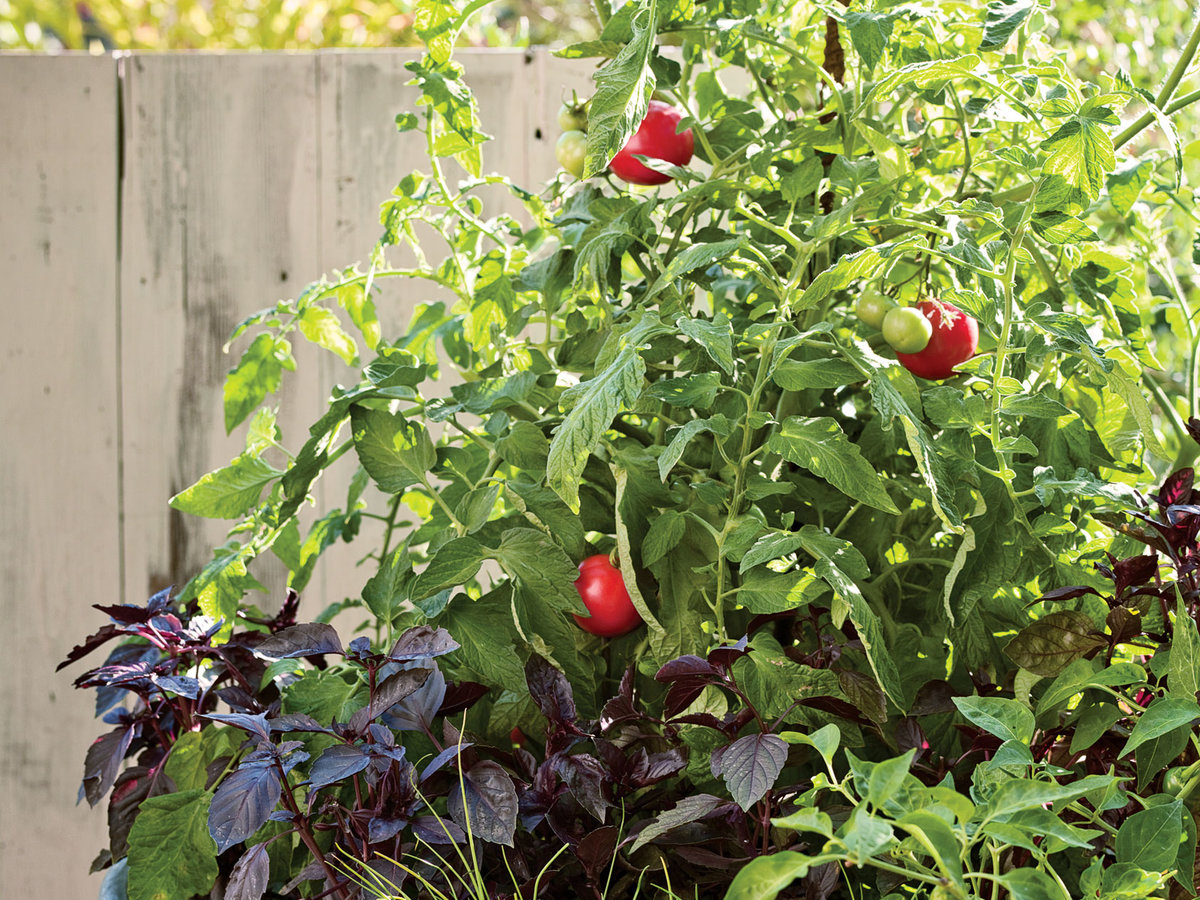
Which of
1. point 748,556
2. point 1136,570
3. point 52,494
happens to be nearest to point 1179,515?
point 1136,570

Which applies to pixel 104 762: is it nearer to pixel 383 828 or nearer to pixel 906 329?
pixel 383 828

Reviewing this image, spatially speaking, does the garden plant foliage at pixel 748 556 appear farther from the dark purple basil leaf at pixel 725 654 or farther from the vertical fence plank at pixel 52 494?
the vertical fence plank at pixel 52 494

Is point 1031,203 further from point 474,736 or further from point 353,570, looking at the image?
point 353,570

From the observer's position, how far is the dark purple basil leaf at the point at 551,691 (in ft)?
2.01

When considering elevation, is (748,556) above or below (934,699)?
above

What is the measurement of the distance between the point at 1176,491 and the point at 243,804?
0.61 metres

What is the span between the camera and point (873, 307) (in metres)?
0.68

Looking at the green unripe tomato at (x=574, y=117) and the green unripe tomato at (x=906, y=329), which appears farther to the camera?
the green unripe tomato at (x=574, y=117)

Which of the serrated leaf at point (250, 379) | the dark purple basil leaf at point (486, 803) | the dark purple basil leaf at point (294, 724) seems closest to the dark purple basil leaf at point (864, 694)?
the dark purple basil leaf at point (486, 803)

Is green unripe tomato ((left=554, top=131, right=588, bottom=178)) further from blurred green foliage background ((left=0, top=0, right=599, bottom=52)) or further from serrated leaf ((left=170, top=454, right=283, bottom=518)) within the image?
blurred green foliage background ((left=0, top=0, right=599, bottom=52))

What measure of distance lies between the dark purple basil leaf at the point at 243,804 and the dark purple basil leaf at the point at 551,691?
0.52ft

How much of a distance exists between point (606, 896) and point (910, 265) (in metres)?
0.52

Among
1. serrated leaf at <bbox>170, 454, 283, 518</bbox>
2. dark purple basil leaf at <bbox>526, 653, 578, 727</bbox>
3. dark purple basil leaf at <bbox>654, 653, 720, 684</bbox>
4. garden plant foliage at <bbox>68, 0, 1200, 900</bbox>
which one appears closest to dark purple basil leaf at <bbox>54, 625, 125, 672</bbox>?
garden plant foliage at <bbox>68, 0, 1200, 900</bbox>

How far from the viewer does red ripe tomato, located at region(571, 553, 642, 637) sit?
705 mm
